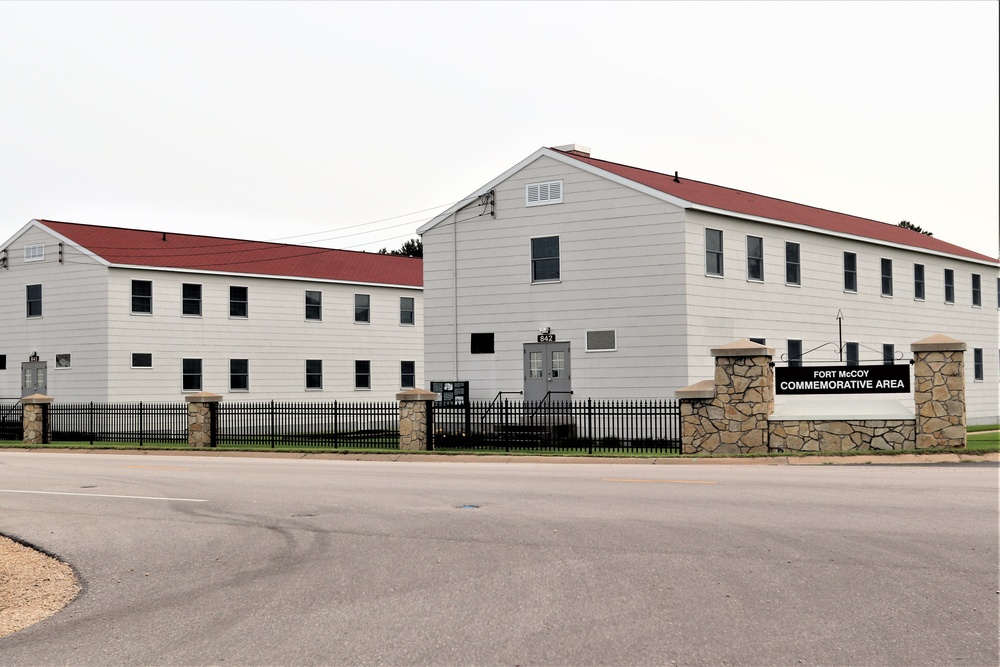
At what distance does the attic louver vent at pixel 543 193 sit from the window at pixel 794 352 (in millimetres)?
9020

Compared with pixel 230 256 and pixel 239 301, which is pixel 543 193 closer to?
pixel 239 301

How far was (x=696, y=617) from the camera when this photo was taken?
25.4 ft

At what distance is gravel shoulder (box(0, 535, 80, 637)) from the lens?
8.70m

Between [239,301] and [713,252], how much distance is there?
2227 centimetres

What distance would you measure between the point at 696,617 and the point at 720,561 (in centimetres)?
214

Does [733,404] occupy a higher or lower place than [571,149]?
lower

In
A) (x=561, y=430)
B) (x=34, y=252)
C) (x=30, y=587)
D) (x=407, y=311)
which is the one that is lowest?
(x=30, y=587)

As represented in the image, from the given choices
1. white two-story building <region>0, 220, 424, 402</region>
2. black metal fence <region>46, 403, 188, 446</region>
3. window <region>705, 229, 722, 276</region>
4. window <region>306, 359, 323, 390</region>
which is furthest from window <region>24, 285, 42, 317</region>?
window <region>705, 229, 722, 276</region>

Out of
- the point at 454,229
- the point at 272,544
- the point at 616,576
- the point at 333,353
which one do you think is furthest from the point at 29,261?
the point at 616,576

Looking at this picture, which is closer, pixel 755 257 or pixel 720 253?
pixel 720 253

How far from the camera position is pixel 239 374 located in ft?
146

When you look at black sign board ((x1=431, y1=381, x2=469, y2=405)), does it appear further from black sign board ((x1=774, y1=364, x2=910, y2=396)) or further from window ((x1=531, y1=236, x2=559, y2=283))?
black sign board ((x1=774, y1=364, x2=910, y2=396))

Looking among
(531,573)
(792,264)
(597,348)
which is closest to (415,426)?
(597,348)

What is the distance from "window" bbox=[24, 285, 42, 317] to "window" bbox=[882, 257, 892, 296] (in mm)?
33557
